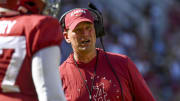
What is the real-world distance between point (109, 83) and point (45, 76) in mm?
1491

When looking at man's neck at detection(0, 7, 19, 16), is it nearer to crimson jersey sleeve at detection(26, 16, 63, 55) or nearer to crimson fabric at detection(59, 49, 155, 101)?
crimson jersey sleeve at detection(26, 16, 63, 55)

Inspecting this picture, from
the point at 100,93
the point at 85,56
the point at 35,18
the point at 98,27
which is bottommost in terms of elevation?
the point at 100,93

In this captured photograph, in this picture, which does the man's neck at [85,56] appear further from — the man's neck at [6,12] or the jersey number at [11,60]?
the jersey number at [11,60]

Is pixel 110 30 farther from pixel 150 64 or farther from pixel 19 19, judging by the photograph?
pixel 19 19

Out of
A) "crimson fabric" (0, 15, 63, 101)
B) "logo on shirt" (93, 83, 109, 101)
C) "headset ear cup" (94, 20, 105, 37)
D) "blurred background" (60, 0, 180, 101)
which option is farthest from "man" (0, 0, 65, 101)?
"blurred background" (60, 0, 180, 101)

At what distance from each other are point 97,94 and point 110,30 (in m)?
6.73

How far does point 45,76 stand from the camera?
2.23 metres

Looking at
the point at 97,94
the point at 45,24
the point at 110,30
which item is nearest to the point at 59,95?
the point at 45,24

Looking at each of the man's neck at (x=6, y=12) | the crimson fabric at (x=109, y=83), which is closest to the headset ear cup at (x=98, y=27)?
the crimson fabric at (x=109, y=83)

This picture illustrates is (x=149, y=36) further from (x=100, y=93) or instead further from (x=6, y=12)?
(x=6, y=12)

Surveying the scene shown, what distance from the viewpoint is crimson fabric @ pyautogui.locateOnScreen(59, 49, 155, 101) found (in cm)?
365

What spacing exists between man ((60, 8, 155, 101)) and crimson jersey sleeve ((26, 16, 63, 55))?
1.42 meters

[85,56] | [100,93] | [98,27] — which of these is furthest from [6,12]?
[98,27]

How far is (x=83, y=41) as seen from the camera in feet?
12.6
